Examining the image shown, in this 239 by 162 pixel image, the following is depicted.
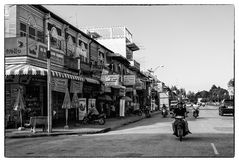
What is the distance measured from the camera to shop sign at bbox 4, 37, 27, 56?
18.7m

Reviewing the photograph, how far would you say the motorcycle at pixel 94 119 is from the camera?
24130 millimetres

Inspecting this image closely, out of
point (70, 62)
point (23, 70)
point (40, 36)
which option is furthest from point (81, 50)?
point (23, 70)

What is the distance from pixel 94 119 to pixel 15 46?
8.32 m

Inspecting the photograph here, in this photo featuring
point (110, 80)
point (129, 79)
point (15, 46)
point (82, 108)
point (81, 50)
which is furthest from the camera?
point (129, 79)

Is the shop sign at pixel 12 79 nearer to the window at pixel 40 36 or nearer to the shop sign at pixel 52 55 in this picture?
the shop sign at pixel 52 55

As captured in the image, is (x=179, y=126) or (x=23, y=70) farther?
(x=23, y=70)

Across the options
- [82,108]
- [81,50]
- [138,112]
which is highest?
[81,50]

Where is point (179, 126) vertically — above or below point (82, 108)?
below

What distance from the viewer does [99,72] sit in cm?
3222

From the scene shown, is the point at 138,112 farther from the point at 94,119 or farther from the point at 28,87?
the point at 28,87

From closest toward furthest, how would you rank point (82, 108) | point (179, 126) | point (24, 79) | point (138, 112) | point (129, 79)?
1. point (179, 126)
2. point (24, 79)
3. point (82, 108)
4. point (129, 79)
5. point (138, 112)

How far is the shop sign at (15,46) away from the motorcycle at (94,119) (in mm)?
7441

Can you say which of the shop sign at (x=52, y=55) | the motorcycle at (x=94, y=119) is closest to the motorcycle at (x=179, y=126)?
the shop sign at (x=52, y=55)

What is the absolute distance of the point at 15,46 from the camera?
18.9m
